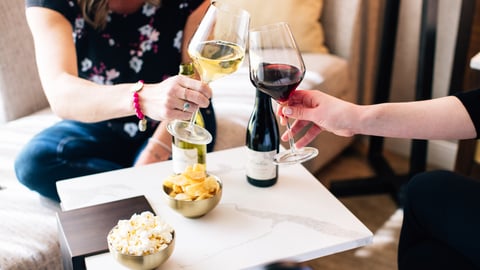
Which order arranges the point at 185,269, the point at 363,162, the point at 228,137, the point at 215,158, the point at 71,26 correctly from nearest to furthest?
the point at 185,269 → the point at 215,158 → the point at 71,26 → the point at 228,137 → the point at 363,162

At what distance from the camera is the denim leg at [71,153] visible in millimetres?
1460

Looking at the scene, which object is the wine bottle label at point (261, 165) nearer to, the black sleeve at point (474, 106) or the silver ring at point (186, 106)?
the silver ring at point (186, 106)

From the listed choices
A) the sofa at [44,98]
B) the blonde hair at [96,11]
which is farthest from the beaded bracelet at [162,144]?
the blonde hair at [96,11]

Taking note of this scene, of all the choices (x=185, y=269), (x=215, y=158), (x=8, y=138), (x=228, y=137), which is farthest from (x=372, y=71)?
(x=185, y=269)

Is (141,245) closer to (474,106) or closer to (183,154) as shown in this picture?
(183,154)

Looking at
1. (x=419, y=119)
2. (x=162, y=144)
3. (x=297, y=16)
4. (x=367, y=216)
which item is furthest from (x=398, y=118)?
(x=297, y=16)

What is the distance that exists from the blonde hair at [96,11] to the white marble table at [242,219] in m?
0.48

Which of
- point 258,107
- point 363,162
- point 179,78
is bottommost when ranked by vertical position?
point 363,162

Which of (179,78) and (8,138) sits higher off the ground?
(179,78)

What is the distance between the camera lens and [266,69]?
1001 millimetres

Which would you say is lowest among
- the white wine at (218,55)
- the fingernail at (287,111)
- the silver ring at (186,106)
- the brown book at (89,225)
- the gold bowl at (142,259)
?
the brown book at (89,225)

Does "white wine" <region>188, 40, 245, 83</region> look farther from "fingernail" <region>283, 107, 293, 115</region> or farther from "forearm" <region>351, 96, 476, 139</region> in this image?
"forearm" <region>351, 96, 476, 139</region>

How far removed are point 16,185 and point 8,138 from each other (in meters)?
0.28

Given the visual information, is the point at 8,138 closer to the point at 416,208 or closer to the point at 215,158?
the point at 215,158
